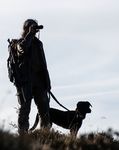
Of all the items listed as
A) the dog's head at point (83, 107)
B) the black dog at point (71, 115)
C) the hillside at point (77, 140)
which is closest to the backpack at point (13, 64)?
the hillside at point (77, 140)

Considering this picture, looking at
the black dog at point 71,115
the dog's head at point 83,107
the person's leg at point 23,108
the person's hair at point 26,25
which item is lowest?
the black dog at point 71,115

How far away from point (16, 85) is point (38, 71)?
1.70 ft

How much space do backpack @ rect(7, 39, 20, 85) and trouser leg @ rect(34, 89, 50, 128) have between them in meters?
0.48

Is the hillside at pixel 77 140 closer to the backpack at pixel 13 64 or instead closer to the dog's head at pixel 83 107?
the backpack at pixel 13 64

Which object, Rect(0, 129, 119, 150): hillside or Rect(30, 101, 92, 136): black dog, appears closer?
Rect(0, 129, 119, 150): hillside

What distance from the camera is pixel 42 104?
36.6ft

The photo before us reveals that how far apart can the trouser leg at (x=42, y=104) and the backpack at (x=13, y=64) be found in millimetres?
476

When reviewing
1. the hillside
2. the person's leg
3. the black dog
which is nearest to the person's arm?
the person's leg

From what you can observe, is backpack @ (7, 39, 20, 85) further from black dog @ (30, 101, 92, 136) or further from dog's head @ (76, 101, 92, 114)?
dog's head @ (76, 101, 92, 114)

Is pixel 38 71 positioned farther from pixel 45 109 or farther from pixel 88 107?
pixel 88 107

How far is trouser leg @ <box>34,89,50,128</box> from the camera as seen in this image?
36.3 feet

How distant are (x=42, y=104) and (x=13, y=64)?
35.6 inches

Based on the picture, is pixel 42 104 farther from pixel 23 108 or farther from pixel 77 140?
pixel 77 140

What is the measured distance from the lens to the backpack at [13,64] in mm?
10828
